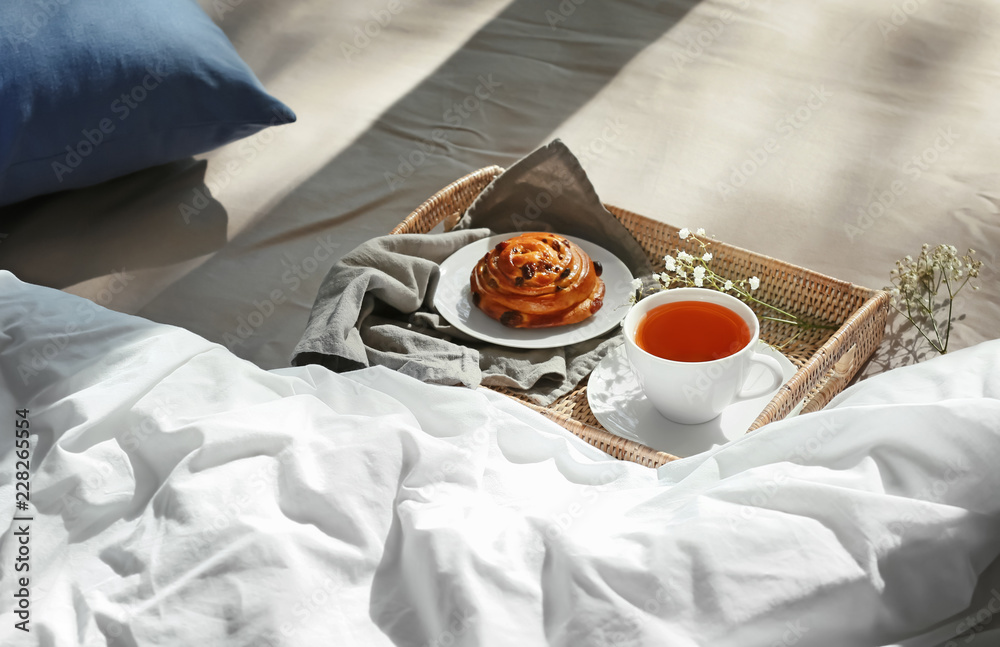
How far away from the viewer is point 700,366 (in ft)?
2.48

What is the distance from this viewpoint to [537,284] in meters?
0.91

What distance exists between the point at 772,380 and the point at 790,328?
16cm

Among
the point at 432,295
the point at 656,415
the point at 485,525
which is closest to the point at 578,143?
the point at 432,295

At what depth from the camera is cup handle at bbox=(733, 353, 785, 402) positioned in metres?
0.81

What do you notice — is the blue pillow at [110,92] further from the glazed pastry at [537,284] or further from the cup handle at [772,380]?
the cup handle at [772,380]

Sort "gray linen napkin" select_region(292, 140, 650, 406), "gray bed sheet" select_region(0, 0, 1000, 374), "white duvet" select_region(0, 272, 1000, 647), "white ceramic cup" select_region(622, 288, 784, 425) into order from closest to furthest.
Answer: "white duvet" select_region(0, 272, 1000, 647) < "white ceramic cup" select_region(622, 288, 784, 425) < "gray linen napkin" select_region(292, 140, 650, 406) < "gray bed sheet" select_region(0, 0, 1000, 374)

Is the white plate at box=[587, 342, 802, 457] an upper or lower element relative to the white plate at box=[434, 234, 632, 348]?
lower

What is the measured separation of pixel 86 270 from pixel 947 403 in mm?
1065

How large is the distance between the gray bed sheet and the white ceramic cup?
0.22 m

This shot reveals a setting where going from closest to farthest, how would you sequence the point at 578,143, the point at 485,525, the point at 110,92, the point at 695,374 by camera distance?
1. the point at 485,525
2. the point at 695,374
3. the point at 110,92
4. the point at 578,143

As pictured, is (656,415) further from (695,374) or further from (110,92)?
(110,92)

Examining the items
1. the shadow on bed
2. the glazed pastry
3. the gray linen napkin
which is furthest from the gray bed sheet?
the glazed pastry

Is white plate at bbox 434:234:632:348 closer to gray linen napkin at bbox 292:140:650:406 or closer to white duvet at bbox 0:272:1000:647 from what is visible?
gray linen napkin at bbox 292:140:650:406

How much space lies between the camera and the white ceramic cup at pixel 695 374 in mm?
759
